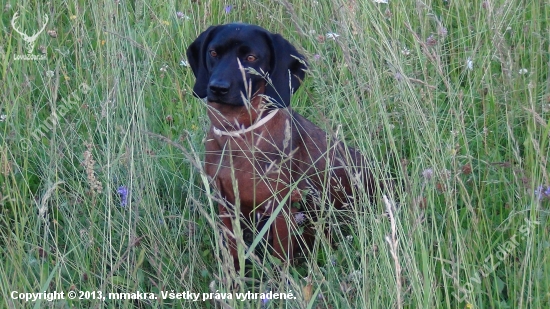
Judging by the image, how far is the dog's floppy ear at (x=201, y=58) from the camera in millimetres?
3041

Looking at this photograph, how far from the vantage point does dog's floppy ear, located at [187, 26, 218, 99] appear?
3.04m

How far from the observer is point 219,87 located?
2775 mm

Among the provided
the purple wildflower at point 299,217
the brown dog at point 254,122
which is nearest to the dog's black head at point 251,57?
the brown dog at point 254,122

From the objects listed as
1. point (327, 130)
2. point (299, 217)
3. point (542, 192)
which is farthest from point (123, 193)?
point (542, 192)

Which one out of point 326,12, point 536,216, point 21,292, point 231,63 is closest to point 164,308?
point 21,292

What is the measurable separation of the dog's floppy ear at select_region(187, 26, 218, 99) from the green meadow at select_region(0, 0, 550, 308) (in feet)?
0.58

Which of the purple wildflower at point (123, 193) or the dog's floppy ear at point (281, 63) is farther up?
the dog's floppy ear at point (281, 63)

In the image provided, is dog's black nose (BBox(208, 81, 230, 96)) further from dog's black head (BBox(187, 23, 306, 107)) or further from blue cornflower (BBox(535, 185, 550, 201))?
blue cornflower (BBox(535, 185, 550, 201))

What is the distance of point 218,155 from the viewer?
2947 mm

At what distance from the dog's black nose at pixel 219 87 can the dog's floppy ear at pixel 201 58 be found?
0.22 meters

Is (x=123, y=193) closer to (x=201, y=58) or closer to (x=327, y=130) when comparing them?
(x=201, y=58)

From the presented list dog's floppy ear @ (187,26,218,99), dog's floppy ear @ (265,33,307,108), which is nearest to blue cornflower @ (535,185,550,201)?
dog's floppy ear @ (265,33,307,108)

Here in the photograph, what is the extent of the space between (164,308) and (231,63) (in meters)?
1.00

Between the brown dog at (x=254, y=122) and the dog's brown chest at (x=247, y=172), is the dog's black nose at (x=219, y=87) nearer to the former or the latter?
the brown dog at (x=254, y=122)
